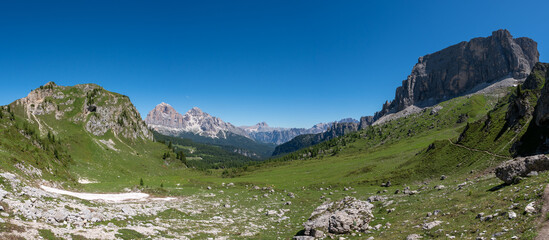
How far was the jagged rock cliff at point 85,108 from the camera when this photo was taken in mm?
119750

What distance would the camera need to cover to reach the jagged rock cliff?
119750 mm

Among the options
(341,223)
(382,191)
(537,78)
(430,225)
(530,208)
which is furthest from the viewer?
(537,78)

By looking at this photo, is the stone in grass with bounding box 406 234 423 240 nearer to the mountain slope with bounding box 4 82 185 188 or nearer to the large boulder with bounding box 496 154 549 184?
the large boulder with bounding box 496 154 549 184

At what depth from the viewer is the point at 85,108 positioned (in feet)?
452

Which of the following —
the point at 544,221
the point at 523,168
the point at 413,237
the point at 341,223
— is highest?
the point at 523,168

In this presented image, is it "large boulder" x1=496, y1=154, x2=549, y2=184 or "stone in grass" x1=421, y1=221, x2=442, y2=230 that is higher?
"large boulder" x1=496, y1=154, x2=549, y2=184

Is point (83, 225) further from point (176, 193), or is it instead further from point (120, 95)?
point (120, 95)

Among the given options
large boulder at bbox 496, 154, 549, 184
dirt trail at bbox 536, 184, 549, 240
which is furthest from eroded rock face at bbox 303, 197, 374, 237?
large boulder at bbox 496, 154, 549, 184

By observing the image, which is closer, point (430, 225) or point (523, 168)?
point (430, 225)

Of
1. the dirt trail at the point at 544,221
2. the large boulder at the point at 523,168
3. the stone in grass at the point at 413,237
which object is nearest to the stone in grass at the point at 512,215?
the dirt trail at the point at 544,221

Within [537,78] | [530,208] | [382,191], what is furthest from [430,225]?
[537,78]

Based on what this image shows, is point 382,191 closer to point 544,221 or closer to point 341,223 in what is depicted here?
point 341,223

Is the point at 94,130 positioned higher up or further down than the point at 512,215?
higher up

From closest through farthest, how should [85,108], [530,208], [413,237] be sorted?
[530,208]
[413,237]
[85,108]
